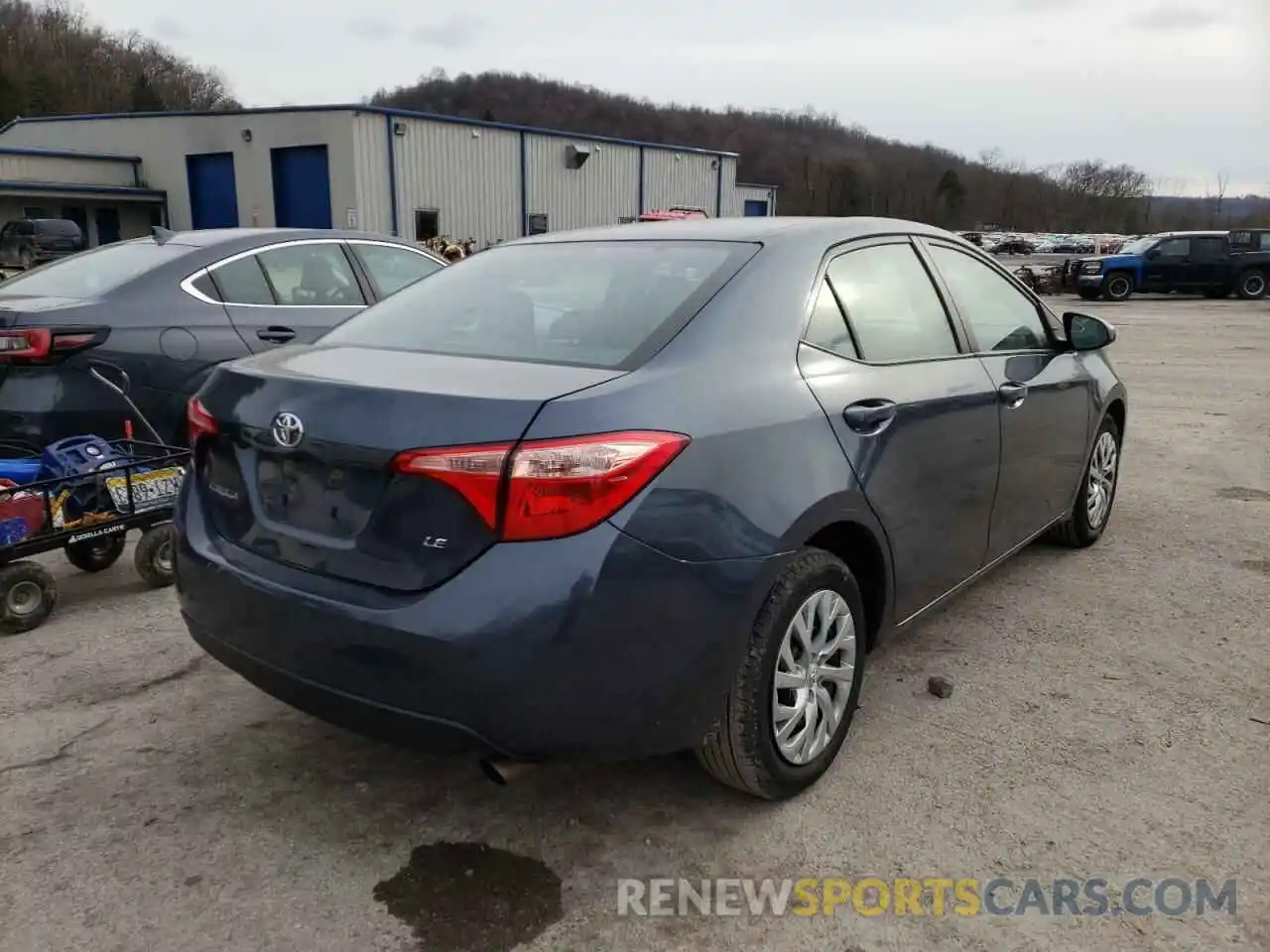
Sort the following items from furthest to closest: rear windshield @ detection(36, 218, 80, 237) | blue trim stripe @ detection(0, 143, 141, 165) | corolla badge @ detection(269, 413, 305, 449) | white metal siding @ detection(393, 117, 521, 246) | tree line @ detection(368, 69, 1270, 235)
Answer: tree line @ detection(368, 69, 1270, 235), blue trim stripe @ detection(0, 143, 141, 165), white metal siding @ detection(393, 117, 521, 246), rear windshield @ detection(36, 218, 80, 237), corolla badge @ detection(269, 413, 305, 449)

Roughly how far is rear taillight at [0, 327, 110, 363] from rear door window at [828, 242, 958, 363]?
142 inches

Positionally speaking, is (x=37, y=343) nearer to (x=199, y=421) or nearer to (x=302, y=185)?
(x=199, y=421)

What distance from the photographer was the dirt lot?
2.32 metres

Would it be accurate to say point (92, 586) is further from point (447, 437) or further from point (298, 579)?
point (447, 437)

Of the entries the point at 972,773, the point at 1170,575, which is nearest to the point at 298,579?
the point at 972,773

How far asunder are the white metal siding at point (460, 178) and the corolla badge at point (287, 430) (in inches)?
1007

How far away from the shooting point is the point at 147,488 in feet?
14.5

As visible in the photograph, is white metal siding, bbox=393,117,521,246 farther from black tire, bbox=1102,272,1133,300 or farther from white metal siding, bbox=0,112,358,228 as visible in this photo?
black tire, bbox=1102,272,1133,300

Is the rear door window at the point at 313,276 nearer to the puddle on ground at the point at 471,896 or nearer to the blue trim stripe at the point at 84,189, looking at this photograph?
the puddle on ground at the point at 471,896

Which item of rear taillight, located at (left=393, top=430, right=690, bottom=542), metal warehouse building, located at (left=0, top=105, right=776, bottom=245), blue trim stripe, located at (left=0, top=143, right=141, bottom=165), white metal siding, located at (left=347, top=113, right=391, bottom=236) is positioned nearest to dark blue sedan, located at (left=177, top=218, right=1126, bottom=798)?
rear taillight, located at (left=393, top=430, right=690, bottom=542)

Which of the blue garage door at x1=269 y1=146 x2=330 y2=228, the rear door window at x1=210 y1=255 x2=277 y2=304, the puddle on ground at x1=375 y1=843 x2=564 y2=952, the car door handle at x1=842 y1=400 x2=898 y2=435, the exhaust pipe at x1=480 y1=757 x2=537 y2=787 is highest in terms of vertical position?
the blue garage door at x1=269 y1=146 x2=330 y2=228

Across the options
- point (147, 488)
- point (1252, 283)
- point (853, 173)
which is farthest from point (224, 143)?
point (853, 173)

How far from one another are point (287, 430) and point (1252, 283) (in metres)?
32.0

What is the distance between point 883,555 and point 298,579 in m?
1.67
